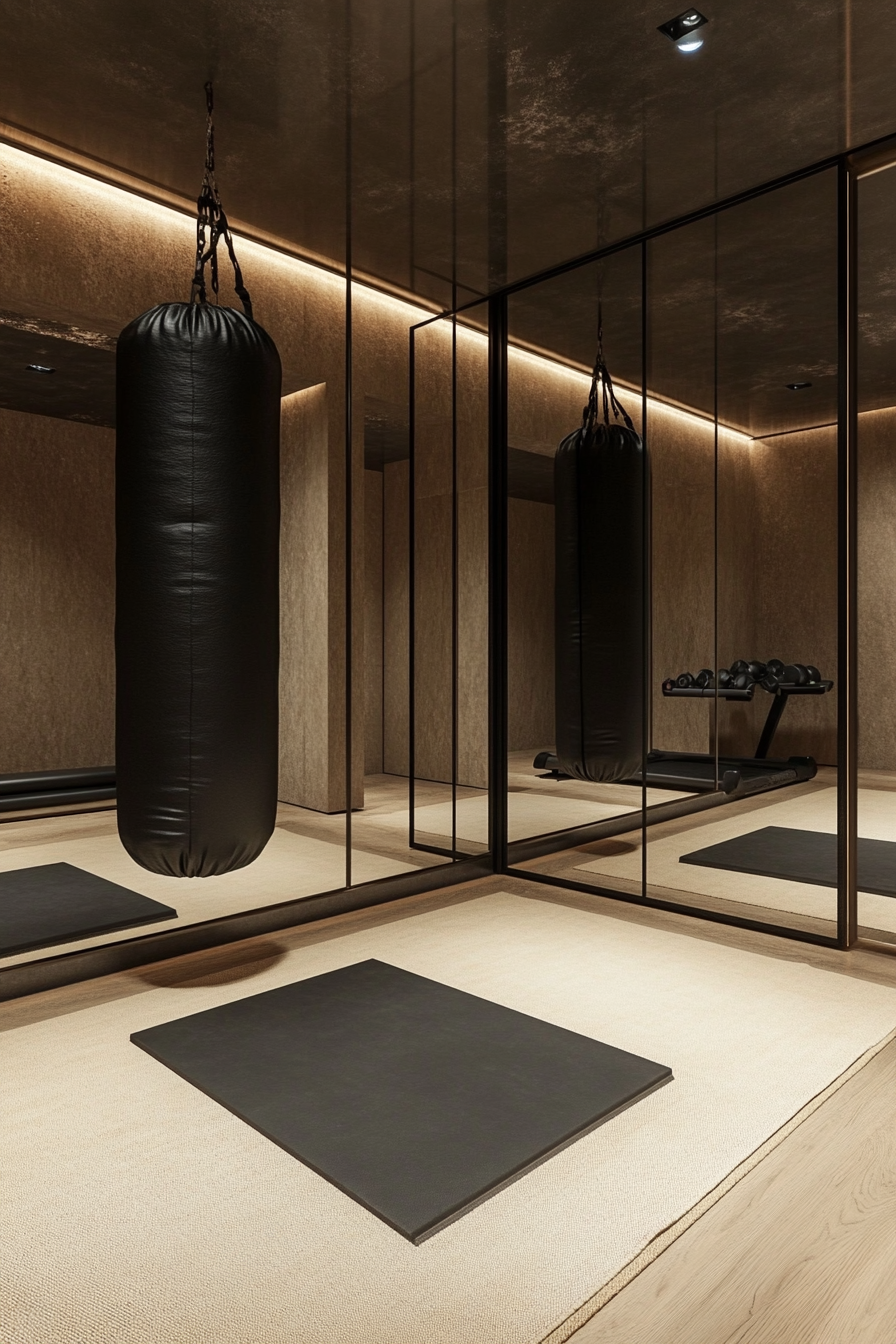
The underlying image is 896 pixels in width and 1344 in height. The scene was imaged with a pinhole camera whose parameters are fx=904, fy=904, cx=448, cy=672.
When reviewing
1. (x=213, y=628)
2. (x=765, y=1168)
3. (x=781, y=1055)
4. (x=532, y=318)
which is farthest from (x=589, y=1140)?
(x=532, y=318)

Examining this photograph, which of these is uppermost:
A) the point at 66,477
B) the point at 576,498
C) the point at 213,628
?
the point at 66,477

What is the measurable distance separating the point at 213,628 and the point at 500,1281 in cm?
160

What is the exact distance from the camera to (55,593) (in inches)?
247

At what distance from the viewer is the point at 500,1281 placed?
1.50 metres

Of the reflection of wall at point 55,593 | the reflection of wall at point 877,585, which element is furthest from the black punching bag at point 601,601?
the reflection of wall at point 55,593

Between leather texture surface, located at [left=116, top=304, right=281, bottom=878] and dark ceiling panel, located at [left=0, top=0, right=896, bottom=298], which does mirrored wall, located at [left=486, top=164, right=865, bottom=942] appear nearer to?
dark ceiling panel, located at [left=0, top=0, right=896, bottom=298]

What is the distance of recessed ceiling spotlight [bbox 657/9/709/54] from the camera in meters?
2.59

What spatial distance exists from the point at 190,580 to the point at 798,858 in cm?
314

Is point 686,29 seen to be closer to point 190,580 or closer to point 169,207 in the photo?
point 190,580

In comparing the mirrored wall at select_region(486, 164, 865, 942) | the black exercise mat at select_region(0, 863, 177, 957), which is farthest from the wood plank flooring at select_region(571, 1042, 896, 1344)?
the black exercise mat at select_region(0, 863, 177, 957)

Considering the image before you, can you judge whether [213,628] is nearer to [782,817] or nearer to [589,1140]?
[589,1140]

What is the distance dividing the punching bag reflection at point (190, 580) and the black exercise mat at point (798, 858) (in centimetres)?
251

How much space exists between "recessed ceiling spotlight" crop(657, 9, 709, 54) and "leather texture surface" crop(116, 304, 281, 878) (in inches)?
59.7

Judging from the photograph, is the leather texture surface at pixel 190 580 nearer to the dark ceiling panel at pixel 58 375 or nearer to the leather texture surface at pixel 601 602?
the leather texture surface at pixel 601 602
